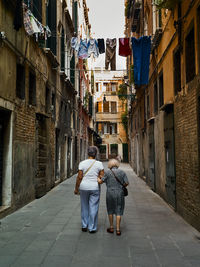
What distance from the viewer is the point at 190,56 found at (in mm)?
7012

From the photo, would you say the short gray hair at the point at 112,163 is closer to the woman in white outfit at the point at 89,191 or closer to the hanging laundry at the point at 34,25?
the woman in white outfit at the point at 89,191

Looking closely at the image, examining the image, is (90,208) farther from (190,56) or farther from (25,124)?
(25,124)

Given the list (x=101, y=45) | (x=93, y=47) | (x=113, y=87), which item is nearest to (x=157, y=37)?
(x=101, y=45)

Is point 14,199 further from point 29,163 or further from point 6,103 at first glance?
point 6,103

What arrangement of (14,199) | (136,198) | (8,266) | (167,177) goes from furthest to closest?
(136,198)
(167,177)
(14,199)
(8,266)

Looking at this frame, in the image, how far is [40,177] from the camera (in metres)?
11.2

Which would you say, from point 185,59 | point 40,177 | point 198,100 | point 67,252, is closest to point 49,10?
point 40,177

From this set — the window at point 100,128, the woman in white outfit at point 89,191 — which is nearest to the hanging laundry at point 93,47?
the woman in white outfit at point 89,191

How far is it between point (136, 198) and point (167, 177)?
1.76 metres

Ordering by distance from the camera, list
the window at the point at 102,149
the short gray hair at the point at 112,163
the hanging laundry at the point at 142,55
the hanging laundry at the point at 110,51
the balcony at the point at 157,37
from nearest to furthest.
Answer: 1. the short gray hair at the point at 112,163
2. the balcony at the point at 157,37
3. the hanging laundry at the point at 142,55
4. the hanging laundry at the point at 110,51
5. the window at the point at 102,149

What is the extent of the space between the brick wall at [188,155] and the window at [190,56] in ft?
1.32

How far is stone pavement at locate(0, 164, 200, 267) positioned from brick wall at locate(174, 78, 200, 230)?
385mm

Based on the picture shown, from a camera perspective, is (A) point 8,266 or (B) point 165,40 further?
(B) point 165,40

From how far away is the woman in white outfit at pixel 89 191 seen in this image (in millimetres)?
6118
